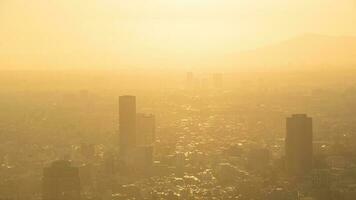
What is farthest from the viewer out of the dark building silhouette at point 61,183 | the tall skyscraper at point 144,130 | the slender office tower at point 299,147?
the tall skyscraper at point 144,130

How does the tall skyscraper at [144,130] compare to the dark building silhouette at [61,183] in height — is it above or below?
above

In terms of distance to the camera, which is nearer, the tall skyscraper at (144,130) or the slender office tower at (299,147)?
the slender office tower at (299,147)

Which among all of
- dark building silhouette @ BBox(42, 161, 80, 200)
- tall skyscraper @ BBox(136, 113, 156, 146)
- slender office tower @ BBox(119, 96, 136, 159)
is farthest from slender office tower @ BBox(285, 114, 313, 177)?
dark building silhouette @ BBox(42, 161, 80, 200)

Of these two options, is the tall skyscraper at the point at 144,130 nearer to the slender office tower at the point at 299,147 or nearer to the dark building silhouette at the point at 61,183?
the slender office tower at the point at 299,147

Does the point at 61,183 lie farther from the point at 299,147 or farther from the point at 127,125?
the point at 127,125

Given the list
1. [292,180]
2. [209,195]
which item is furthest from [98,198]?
[292,180]

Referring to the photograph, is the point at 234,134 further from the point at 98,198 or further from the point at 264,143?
the point at 98,198

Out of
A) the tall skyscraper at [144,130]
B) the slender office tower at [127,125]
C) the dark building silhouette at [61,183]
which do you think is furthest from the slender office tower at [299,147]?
the dark building silhouette at [61,183]
